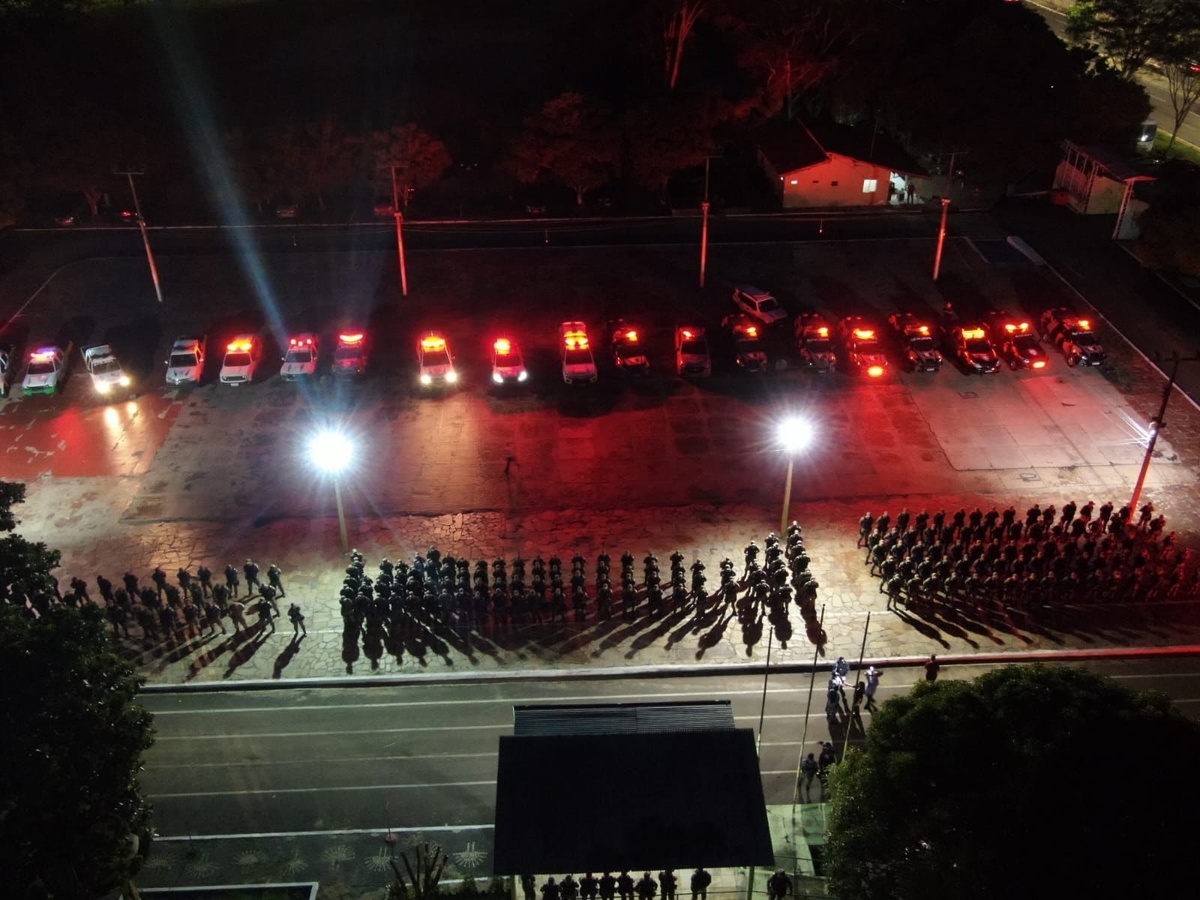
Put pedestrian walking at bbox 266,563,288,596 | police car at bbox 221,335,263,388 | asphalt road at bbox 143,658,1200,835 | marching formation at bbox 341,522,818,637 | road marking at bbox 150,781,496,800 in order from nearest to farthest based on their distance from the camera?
asphalt road at bbox 143,658,1200,835, road marking at bbox 150,781,496,800, marching formation at bbox 341,522,818,637, pedestrian walking at bbox 266,563,288,596, police car at bbox 221,335,263,388

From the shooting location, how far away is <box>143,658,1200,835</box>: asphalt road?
74.1ft

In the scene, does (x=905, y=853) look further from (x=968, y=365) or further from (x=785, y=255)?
(x=785, y=255)

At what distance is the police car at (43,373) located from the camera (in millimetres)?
37562

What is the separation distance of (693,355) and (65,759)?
85.6 feet

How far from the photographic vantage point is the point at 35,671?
17.5 metres

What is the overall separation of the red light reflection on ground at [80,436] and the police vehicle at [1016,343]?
102 ft

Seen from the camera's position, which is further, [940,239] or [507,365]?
[940,239]

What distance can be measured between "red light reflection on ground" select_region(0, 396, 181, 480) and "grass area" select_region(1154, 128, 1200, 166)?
51982 mm

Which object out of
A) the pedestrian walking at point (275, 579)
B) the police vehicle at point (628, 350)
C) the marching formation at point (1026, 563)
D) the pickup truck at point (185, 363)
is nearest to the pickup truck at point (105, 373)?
the pickup truck at point (185, 363)

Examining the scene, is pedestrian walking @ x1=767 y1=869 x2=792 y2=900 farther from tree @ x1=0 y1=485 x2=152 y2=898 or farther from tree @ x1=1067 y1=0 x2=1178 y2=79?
tree @ x1=1067 y1=0 x2=1178 y2=79

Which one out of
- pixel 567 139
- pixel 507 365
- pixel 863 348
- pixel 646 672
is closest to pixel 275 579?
pixel 646 672

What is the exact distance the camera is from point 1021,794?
49.0 ft

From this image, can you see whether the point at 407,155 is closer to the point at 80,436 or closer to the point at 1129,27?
the point at 80,436

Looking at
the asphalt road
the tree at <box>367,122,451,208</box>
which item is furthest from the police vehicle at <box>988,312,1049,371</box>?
the tree at <box>367,122,451,208</box>
